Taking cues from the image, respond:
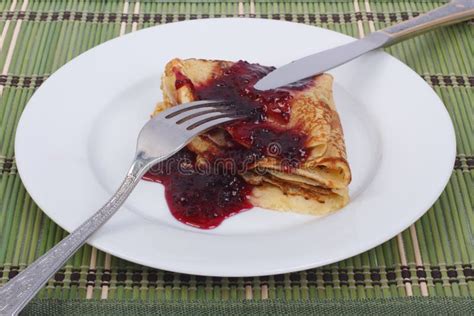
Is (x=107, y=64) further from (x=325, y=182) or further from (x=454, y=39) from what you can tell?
(x=454, y=39)

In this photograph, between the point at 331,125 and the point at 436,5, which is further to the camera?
the point at 436,5

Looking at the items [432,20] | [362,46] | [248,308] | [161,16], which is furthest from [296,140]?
[161,16]

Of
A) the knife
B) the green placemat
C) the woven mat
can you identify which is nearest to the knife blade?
the knife

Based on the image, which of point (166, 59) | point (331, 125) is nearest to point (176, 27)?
point (166, 59)

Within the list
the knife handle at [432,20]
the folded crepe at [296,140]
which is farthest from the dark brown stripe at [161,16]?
the folded crepe at [296,140]

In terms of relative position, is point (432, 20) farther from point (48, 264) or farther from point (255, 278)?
point (48, 264)

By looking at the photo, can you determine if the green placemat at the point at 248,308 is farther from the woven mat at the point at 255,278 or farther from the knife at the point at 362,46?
the knife at the point at 362,46
